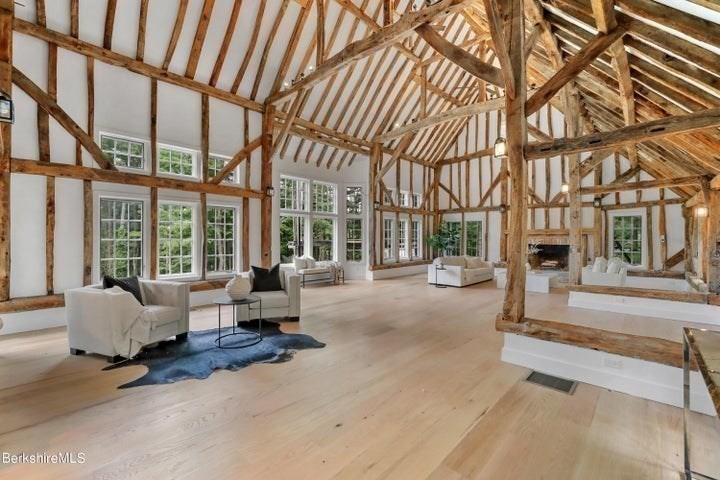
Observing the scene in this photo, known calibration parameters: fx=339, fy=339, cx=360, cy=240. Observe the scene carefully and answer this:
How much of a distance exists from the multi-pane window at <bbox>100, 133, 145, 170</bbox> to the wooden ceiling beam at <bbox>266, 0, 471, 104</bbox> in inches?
118

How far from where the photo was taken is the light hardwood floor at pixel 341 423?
81.2 inches

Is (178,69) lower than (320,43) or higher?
lower

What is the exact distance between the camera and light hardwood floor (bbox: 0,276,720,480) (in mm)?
2062

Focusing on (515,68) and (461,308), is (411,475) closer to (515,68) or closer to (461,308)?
(515,68)

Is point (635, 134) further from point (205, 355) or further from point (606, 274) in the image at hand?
point (606, 274)

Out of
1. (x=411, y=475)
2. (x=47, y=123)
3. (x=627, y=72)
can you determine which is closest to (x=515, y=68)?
(x=627, y=72)

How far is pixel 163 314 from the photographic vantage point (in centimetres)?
408

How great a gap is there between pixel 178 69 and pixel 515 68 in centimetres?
588

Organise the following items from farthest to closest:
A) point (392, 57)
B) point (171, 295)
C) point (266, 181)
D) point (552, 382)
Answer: point (392, 57) < point (266, 181) < point (171, 295) < point (552, 382)

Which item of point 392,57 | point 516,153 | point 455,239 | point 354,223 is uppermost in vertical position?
point 392,57

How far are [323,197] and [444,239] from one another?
17.0 feet

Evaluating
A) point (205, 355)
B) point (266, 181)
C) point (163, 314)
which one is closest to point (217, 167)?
point (266, 181)

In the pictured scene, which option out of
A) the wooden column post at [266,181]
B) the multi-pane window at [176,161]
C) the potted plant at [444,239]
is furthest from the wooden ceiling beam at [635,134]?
the potted plant at [444,239]

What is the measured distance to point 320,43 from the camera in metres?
6.59
